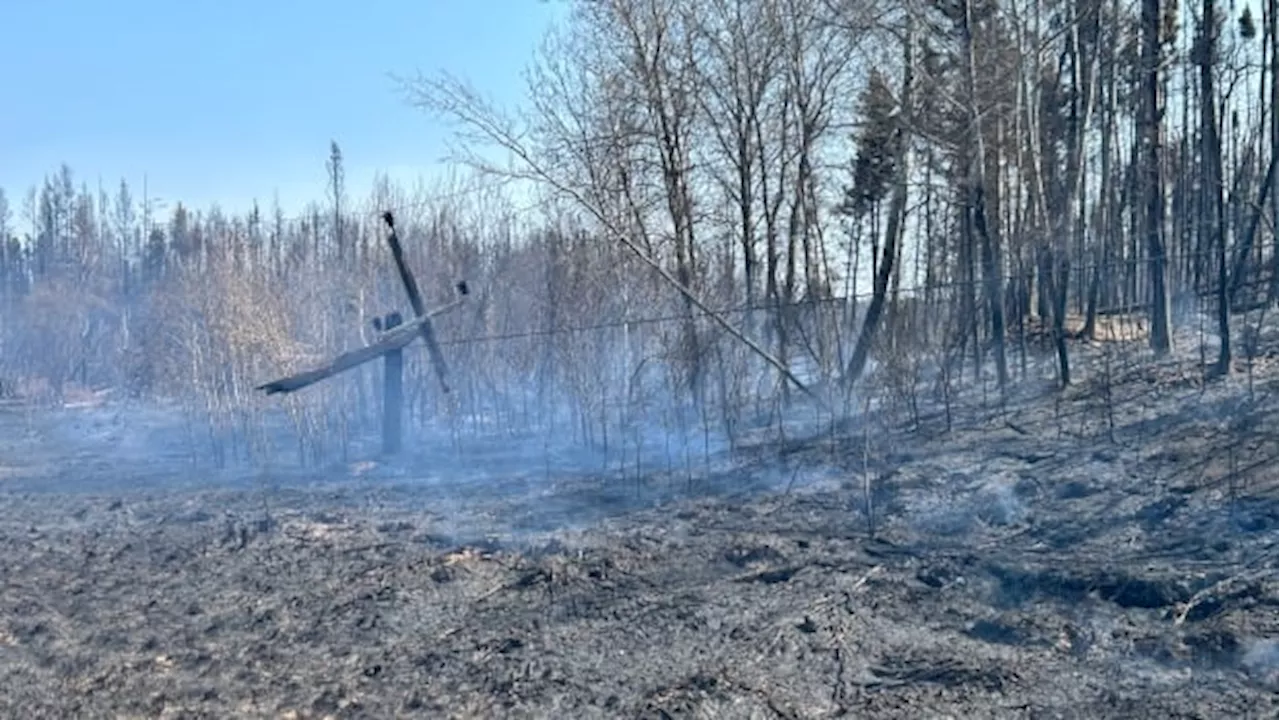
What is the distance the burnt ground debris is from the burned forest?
0.04 meters

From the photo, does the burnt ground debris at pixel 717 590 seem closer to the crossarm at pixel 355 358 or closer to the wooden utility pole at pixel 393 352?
the crossarm at pixel 355 358

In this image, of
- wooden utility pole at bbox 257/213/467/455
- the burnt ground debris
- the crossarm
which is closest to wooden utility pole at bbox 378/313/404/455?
wooden utility pole at bbox 257/213/467/455

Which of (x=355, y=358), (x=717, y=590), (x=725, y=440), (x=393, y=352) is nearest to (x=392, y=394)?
(x=393, y=352)

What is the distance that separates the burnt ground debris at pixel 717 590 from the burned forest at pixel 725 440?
40mm

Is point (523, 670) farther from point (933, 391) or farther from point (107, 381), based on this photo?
point (107, 381)

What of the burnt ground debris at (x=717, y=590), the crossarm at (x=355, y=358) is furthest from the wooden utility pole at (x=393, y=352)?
the burnt ground debris at (x=717, y=590)

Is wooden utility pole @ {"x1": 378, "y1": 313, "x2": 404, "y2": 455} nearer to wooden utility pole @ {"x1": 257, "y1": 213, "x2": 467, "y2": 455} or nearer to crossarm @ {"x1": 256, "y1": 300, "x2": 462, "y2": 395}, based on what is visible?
wooden utility pole @ {"x1": 257, "y1": 213, "x2": 467, "y2": 455}

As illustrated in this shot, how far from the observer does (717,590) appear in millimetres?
7613

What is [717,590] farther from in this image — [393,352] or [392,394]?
[392,394]

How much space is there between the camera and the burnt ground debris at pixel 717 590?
575 centimetres

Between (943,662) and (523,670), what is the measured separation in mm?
2152

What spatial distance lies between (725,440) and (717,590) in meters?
6.44

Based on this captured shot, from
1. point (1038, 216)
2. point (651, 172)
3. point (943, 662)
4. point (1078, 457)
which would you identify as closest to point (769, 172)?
point (651, 172)

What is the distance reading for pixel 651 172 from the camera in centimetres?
1783
